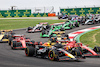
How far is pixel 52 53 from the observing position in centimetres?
1155

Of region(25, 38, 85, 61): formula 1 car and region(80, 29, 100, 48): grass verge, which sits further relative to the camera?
region(80, 29, 100, 48): grass verge

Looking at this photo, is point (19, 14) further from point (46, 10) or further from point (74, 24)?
point (74, 24)

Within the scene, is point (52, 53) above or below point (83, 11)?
below

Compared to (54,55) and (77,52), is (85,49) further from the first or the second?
(54,55)

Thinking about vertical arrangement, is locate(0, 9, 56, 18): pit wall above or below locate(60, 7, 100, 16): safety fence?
below

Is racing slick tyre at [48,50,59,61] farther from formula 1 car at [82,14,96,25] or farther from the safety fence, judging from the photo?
Answer: the safety fence

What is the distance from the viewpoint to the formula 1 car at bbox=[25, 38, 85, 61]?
11.5 meters

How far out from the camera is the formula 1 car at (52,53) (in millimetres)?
11500

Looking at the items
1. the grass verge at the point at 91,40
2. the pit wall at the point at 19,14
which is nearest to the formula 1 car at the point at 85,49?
the grass verge at the point at 91,40

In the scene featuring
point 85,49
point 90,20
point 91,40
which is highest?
point 90,20

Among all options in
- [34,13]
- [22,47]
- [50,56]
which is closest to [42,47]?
[50,56]

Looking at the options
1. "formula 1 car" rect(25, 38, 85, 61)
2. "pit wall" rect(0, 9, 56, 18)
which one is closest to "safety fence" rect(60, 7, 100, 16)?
"pit wall" rect(0, 9, 56, 18)

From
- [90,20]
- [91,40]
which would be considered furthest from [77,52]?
[90,20]

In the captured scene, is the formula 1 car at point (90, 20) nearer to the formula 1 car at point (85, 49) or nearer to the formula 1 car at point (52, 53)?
the formula 1 car at point (85, 49)
